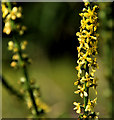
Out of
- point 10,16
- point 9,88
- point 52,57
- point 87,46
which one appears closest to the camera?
point 87,46

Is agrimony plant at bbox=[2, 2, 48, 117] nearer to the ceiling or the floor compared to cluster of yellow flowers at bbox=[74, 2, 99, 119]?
nearer to the ceiling

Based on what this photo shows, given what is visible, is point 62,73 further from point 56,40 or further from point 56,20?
point 56,20

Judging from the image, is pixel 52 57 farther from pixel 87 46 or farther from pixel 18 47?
pixel 87 46

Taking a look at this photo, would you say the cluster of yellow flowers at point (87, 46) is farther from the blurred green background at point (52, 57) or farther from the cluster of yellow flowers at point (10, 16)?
the blurred green background at point (52, 57)

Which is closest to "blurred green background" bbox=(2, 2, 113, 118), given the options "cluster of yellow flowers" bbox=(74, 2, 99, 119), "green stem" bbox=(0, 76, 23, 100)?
"green stem" bbox=(0, 76, 23, 100)

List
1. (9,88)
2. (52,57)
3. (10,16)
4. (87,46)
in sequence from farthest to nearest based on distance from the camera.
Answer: (52,57) → (9,88) → (10,16) → (87,46)

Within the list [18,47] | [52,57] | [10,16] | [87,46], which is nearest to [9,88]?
[18,47]

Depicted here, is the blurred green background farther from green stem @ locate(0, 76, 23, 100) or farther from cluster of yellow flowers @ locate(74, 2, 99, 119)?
cluster of yellow flowers @ locate(74, 2, 99, 119)

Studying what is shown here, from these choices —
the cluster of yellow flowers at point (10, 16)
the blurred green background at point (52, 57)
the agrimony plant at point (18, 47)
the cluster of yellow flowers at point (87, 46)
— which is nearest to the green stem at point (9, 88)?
the agrimony plant at point (18, 47)

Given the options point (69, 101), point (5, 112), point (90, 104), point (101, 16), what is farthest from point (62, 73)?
point (90, 104)
